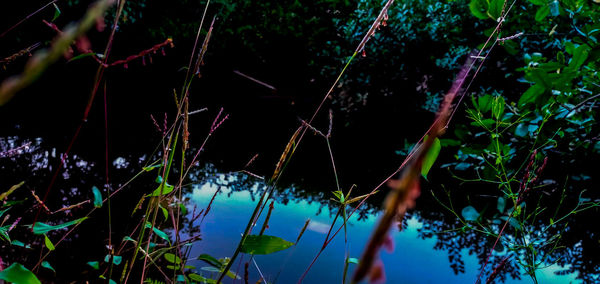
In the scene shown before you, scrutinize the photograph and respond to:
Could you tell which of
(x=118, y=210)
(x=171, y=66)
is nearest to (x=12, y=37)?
(x=171, y=66)

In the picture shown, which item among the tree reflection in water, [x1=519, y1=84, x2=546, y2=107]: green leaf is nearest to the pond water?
the tree reflection in water

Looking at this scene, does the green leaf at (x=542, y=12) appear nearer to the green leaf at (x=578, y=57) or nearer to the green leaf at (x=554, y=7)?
the green leaf at (x=554, y=7)

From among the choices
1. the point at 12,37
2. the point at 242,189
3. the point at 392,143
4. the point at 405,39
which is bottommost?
the point at 242,189

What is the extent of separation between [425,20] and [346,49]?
1319 mm

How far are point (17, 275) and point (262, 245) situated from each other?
371 millimetres

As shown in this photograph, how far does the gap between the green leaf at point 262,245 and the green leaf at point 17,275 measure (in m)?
0.32

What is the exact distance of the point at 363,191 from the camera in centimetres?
328

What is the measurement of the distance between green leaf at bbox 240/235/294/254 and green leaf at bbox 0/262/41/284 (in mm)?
321

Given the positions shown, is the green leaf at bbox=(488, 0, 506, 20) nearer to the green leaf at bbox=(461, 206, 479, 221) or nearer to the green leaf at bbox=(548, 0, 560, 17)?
the green leaf at bbox=(548, 0, 560, 17)

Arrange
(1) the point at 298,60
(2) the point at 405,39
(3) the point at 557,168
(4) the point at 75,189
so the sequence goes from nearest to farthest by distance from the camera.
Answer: (3) the point at 557,168
(4) the point at 75,189
(2) the point at 405,39
(1) the point at 298,60

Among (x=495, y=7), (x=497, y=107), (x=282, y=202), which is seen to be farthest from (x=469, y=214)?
(x=282, y=202)

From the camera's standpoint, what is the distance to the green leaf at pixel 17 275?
1.51 ft

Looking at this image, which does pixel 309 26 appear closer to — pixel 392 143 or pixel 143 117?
pixel 392 143

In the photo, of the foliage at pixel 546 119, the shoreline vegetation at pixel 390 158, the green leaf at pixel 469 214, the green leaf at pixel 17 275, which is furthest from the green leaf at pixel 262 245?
the green leaf at pixel 469 214
